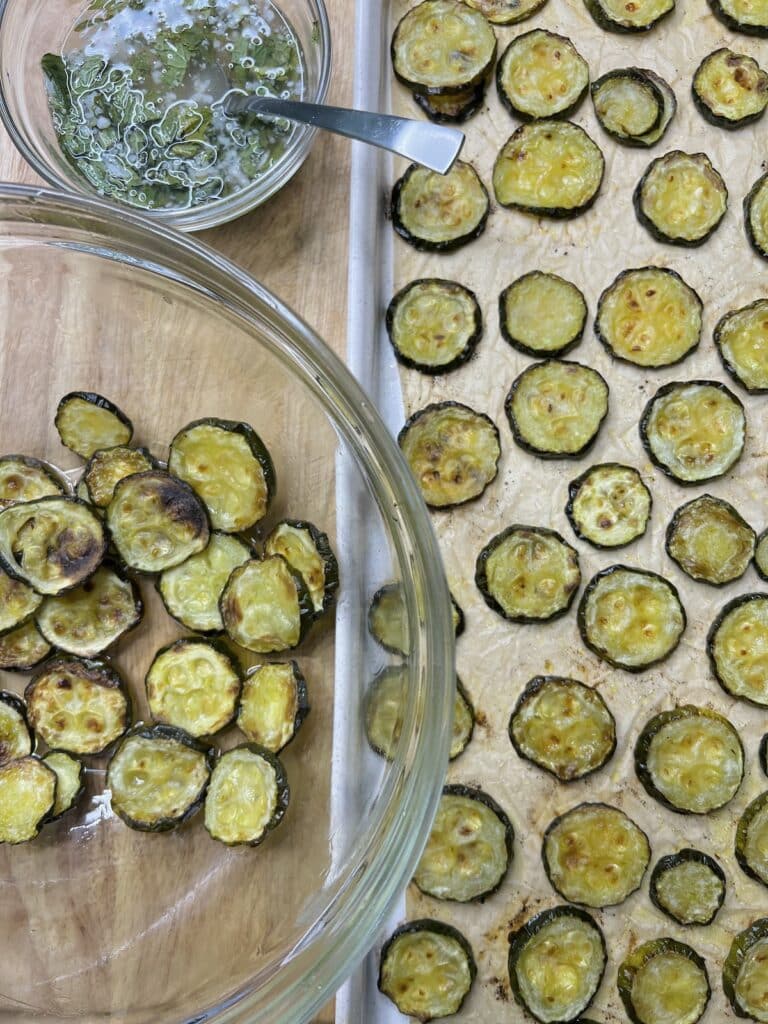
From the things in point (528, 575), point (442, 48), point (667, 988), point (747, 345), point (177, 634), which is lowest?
point (667, 988)

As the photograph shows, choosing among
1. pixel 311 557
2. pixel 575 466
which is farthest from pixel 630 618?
pixel 311 557

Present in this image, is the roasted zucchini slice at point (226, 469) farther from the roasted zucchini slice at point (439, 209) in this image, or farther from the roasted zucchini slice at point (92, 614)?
the roasted zucchini slice at point (439, 209)

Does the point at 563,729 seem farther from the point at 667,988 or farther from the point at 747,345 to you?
the point at 747,345

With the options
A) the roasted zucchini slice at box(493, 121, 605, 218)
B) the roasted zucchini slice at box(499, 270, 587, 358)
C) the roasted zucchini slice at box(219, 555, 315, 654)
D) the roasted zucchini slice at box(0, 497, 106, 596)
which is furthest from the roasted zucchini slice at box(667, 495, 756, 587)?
the roasted zucchini slice at box(0, 497, 106, 596)

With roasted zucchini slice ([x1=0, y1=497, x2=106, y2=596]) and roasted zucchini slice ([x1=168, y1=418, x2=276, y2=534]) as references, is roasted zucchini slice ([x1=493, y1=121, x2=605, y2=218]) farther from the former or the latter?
roasted zucchini slice ([x1=0, y1=497, x2=106, y2=596])

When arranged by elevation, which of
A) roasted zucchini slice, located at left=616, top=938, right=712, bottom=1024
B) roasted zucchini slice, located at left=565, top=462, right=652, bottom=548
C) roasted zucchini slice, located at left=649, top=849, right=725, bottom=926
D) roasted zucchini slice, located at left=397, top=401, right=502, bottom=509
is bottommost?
roasted zucchini slice, located at left=616, top=938, right=712, bottom=1024

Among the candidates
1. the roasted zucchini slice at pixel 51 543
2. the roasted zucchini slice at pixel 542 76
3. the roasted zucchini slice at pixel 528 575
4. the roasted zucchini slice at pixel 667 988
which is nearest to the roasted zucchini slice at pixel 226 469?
the roasted zucchini slice at pixel 51 543
